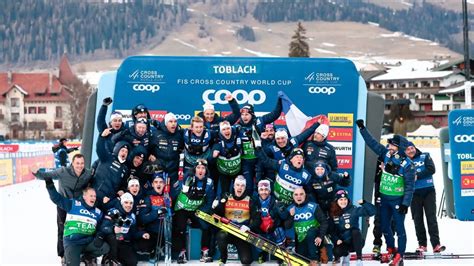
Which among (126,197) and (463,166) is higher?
(126,197)

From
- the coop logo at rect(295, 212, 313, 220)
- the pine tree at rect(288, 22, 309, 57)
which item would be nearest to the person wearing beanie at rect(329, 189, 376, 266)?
the coop logo at rect(295, 212, 313, 220)

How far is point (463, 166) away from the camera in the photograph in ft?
49.1

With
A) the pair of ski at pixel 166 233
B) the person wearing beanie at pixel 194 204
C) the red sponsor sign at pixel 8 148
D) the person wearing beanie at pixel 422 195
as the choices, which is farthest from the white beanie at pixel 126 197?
the red sponsor sign at pixel 8 148

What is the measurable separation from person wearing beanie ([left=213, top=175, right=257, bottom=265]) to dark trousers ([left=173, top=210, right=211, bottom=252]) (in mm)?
355

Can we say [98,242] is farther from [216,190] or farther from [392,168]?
[392,168]

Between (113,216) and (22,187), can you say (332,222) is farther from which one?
(22,187)

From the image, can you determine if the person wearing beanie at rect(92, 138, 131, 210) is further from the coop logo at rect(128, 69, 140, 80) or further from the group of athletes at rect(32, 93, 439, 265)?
the coop logo at rect(128, 69, 140, 80)

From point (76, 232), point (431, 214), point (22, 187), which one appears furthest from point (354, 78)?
point (22, 187)

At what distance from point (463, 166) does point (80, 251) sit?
8.56 meters

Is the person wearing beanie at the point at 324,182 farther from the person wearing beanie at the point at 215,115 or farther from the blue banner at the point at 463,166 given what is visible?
the blue banner at the point at 463,166

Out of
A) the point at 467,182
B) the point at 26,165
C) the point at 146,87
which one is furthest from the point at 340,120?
the point at 26,165

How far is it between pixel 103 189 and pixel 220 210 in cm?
155

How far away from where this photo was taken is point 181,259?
10.0 meters

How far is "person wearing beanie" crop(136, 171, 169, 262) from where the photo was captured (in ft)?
32.2
